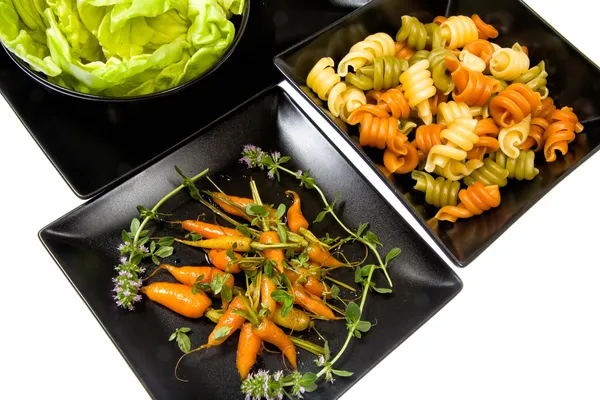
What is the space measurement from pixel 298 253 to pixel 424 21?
1029 mm

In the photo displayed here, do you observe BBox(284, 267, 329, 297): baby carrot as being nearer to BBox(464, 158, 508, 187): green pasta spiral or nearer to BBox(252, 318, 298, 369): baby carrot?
BBox(252, 318, 298, 369): baby carrot

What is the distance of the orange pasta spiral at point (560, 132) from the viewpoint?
1890 millimetres

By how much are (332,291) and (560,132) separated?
2.89 feet

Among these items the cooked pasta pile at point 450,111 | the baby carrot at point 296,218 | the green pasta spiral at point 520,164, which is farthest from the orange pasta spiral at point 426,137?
the baby carrot at point 296,218

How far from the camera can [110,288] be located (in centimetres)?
178

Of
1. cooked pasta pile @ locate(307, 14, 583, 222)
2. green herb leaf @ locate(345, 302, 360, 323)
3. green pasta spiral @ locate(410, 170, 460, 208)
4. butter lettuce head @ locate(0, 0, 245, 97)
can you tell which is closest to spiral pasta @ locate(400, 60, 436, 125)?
cooked pasta pile @ locate(307, 14, 583, 222)

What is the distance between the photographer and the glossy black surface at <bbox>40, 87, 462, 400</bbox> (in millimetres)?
1700

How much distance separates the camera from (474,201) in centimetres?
181

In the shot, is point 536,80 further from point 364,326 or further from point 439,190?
point 364,326

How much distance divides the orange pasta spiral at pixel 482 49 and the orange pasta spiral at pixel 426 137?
32cm

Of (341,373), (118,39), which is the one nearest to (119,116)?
(118,39)

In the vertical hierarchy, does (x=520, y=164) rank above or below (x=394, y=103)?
below

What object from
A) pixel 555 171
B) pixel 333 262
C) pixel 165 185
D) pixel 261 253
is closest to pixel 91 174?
pixel 165 185

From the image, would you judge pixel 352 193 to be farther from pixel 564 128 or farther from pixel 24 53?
pixel 24 53
